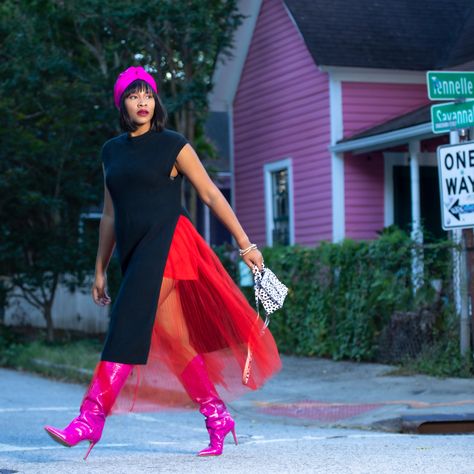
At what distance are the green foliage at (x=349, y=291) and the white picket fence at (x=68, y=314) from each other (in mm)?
6891

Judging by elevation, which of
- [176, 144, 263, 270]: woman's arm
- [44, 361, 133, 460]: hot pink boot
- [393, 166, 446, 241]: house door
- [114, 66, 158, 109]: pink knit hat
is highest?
[393, 166, 446, 241]: house door

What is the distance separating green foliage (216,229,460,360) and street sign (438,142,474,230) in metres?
0.94

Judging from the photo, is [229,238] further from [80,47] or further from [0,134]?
[0,134]

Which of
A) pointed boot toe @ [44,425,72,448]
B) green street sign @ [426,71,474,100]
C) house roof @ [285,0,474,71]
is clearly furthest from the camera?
house roof @ [285,0,474,71]

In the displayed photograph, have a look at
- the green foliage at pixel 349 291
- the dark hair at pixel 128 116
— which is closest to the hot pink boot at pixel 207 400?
the dark hair at pixel 128 116

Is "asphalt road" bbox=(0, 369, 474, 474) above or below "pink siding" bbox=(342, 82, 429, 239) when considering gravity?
below

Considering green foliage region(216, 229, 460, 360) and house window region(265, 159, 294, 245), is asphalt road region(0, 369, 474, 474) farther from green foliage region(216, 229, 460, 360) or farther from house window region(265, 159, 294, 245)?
house window region(265, 159, 294, 245)

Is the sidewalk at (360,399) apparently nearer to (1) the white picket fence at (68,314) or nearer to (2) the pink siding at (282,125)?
(2) the pink siding at (282,125)

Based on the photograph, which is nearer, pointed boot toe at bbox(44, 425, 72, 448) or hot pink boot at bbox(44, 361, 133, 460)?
pointed boot toe at bbox(44, 425, 72, 448)

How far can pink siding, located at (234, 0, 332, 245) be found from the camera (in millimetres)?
18016

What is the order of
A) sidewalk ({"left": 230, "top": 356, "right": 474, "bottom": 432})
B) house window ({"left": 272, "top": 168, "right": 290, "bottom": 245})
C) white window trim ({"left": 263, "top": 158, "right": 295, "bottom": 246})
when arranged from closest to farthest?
sidewalk ({"left": 230, "top": 356, "right": 474, "bottom": 432})
white window trim ({"left": 263, "top": 158, "right": 295, "bottom": 246})
house window ({"left": 272, "top": 168, "right": 290, "bottom": 245})

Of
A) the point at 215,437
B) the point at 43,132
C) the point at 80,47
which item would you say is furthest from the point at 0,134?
the point at 215,437

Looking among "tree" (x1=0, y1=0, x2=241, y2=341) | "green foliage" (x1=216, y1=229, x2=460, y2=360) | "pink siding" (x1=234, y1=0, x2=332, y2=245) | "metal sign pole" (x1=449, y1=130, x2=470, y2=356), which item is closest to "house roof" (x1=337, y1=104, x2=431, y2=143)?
"pink siding" (x1=234, y1=0, x2=332, y2=245)

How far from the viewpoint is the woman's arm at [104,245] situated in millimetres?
6145
